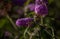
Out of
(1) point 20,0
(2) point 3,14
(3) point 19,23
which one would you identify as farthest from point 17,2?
(3) point 19,23

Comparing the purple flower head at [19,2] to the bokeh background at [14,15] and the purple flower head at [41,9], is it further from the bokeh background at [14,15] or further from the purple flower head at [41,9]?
the purple flower head at [41,9]

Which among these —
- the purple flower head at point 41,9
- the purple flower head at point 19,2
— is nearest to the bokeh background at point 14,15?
the purple flower head at point 19,2

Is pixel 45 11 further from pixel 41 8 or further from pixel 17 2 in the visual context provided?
pixel 17 2

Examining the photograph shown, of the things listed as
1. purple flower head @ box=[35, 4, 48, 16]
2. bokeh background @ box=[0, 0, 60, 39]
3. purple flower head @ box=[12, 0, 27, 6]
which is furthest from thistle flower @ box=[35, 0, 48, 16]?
purple flower head @ box=[12, 0, 27, 6]

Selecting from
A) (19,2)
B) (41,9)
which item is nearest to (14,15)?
(19,2)

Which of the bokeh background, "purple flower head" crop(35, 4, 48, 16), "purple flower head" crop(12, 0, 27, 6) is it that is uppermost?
"purple flower head" crop(12, 0, 27, 6)

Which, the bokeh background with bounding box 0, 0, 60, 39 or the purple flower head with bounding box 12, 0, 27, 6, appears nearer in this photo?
the bokeh background with bounding box 0, 0, 60, 39

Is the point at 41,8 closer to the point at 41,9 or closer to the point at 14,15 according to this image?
the point at 41,9

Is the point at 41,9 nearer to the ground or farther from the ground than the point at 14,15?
nearer to the ground

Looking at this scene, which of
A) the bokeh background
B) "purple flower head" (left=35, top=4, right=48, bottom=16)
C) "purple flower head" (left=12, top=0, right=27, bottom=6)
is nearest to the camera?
"purple flower head" (left=35, top=4, right=48, bottom=16)

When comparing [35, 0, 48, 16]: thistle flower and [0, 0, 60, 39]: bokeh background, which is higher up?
[0, 0, 60, 39]: bokeh background

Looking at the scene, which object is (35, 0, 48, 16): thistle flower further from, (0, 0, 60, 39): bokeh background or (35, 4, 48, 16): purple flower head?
(0, 0, 60, 39): bokeh background
